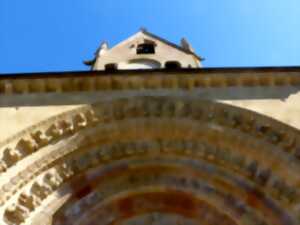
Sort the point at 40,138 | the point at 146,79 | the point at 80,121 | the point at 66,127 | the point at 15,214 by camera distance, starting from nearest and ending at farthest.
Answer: the point at 15,214, the point at 40,138, the point at 66,127, the point at 80,121, the point at 146,79

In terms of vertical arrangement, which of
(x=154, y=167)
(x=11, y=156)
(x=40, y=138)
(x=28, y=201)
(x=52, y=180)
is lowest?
(x=28, y=201)

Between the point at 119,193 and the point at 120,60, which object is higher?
the point at 120,60

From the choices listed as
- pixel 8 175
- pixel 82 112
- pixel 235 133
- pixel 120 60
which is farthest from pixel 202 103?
pixel 120 60

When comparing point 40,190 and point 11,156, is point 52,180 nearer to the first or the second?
point 40,190

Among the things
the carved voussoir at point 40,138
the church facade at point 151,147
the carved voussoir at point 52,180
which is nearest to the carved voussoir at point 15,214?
the church facade at point 151,147

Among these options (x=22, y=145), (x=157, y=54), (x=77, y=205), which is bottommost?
(x=77, y=205)

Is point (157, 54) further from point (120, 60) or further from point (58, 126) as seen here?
point (58, 126)

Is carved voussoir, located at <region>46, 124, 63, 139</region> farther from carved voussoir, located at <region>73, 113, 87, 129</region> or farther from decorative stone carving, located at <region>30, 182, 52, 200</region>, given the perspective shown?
decorative stone carving, located at <region>30, 182, 52, 200</region>

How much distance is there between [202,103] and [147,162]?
1.48 metres

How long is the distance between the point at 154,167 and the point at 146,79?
1836 millimetres

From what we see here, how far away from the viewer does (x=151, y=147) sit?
1115cm

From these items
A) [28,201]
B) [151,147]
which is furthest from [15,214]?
[151,147]

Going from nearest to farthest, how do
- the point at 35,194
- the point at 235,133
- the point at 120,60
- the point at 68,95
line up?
the point at 35,194
the point at 235,133
the point at 68,95
the point at 120,60

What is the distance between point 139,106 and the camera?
11562 mm
